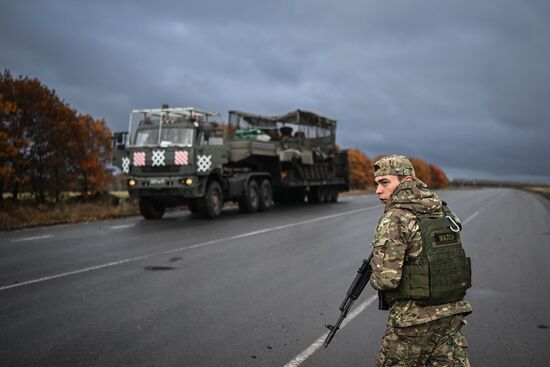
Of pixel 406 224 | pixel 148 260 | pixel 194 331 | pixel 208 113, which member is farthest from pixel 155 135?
pixel 406 224

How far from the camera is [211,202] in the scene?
1510 cm

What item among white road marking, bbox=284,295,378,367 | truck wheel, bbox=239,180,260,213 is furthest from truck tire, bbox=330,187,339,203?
white road marking, bbox=284,295,378,367

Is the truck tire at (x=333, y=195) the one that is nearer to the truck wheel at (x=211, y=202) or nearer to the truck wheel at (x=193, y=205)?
the truck wheel at (x=193, y=205)

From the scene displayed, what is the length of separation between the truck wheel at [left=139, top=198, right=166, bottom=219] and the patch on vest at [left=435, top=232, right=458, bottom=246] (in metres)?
13.7

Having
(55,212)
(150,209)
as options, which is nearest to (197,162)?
(150,209)

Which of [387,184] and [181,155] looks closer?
[387,184]

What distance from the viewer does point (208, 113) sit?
16094mm

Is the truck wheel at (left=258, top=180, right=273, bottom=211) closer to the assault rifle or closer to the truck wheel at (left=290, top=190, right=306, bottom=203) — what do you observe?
the truck wheel at (left=290, top=190, right=306, bottom=203)

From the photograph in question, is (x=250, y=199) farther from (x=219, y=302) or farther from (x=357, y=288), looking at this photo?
(x=357, y=288)

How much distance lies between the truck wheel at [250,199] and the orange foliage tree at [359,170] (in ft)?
134

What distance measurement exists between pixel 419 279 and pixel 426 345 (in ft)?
1.19

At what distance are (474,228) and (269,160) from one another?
8356mm

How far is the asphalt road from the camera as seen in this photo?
4102mm

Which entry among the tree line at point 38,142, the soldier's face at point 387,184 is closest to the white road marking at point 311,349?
the soldier's face at point 387,184
